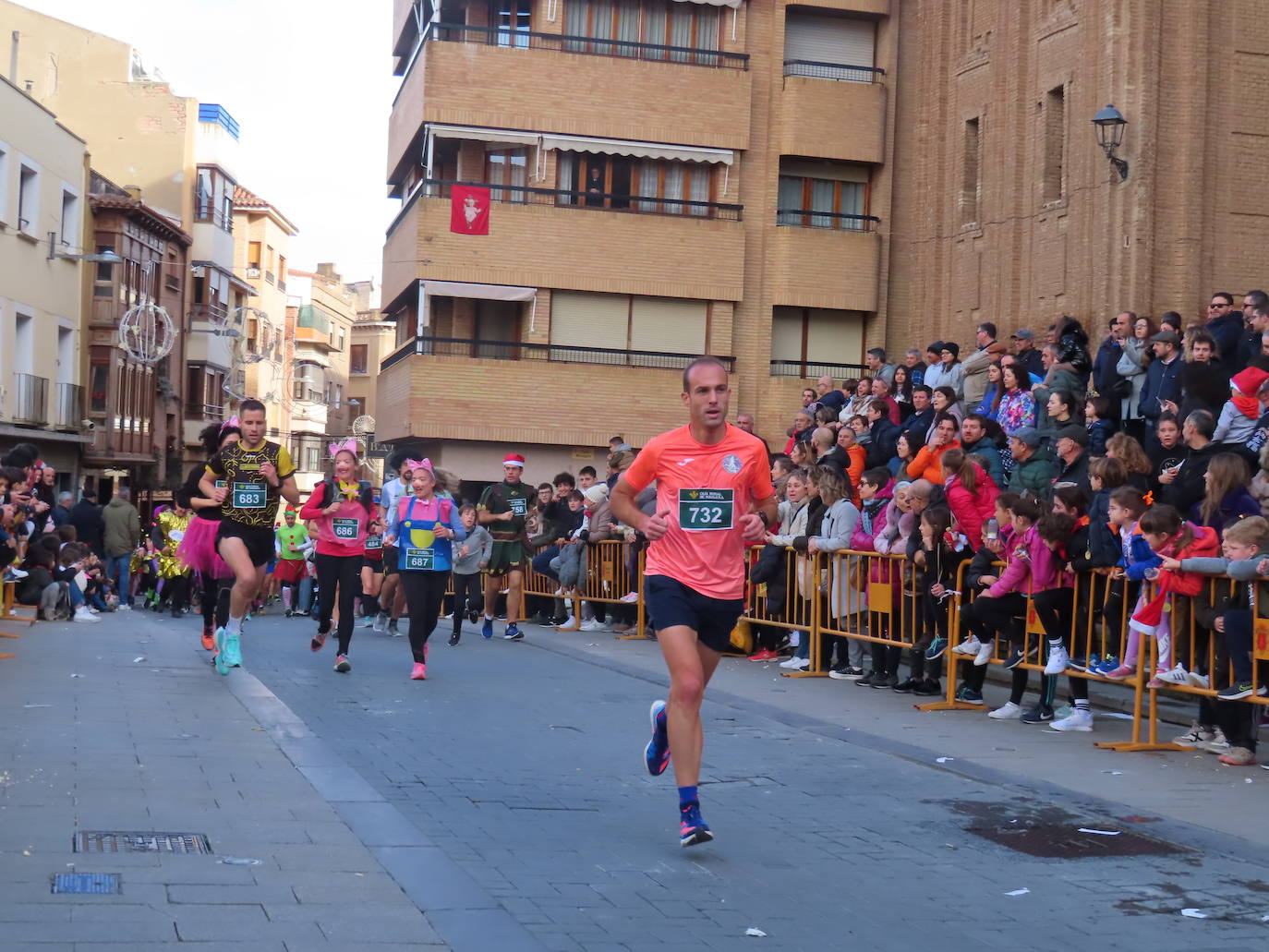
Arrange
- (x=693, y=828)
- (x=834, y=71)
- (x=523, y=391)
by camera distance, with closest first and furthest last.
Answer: (x=693, y=828)
(x=523, y=391)
(x=834, y=71)

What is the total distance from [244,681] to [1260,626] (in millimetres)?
7466

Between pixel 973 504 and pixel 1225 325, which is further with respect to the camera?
pixel 1225 325

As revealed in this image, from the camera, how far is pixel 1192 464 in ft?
41.5

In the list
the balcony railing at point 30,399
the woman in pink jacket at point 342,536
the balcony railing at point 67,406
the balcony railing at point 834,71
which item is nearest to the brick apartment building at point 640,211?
the balcony railing at point 834,71

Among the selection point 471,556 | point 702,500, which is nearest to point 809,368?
point 471,556

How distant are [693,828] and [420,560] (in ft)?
27.1

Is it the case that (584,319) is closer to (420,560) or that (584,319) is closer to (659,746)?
(420,560)

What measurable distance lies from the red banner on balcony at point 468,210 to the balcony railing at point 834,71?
7.26m

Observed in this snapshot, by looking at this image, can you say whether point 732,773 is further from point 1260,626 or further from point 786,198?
point 786,198

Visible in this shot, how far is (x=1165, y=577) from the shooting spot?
35.2 ft

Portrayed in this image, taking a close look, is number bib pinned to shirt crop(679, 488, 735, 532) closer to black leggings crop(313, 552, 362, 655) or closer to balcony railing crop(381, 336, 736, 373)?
black leggings crop(313, 552, 362, 655)

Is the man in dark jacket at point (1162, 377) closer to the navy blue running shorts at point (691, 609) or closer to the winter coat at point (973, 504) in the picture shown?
the winter coat at point (973, 504)

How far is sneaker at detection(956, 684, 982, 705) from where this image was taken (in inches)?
523

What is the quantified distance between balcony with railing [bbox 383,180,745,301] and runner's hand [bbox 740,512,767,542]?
92.9 feet
